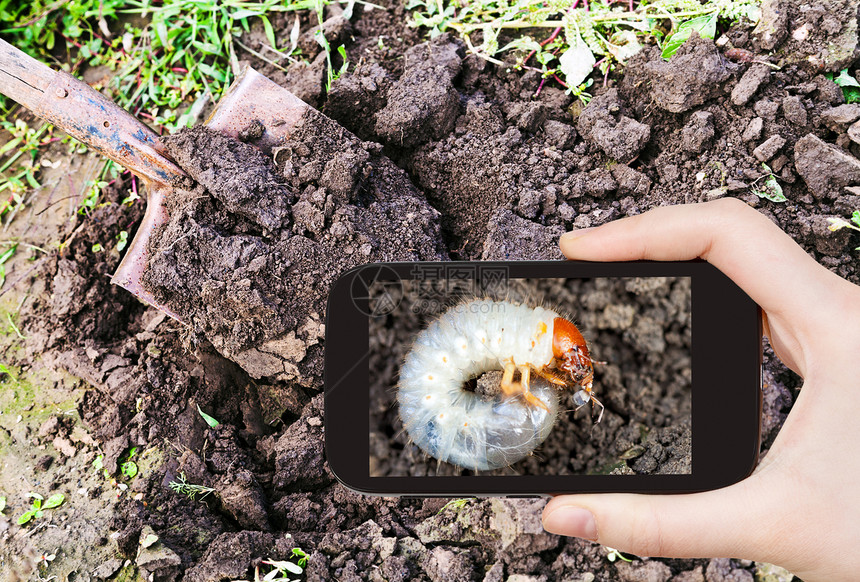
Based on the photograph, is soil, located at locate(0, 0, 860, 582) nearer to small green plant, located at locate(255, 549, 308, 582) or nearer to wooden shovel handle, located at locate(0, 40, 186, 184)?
small green plant, located at locate(255, 549, 308, 582)

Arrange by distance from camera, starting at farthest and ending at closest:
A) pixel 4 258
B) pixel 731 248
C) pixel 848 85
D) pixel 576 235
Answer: pixel 4 258 < pixel 848 85 < pixel 576 235 < pixel 731 248

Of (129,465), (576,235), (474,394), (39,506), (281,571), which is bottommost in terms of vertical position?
(39,506)

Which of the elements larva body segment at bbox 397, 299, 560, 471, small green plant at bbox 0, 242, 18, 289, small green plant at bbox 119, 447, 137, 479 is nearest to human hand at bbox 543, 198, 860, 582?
larva body segment at bbox 397, 299, 560, 471

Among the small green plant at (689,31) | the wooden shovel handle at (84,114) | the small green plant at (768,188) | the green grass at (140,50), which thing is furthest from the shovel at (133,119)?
the small green plant at (768,188)

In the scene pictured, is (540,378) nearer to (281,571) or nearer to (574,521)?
(574,521)

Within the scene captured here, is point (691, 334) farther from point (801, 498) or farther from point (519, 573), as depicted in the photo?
point (519, 573)

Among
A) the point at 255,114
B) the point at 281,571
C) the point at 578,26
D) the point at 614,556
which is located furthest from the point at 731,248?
the point at 255,114
